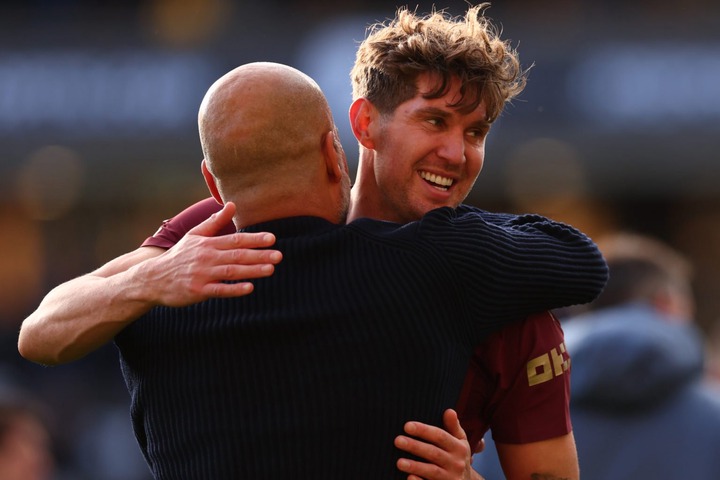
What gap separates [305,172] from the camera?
2.94 meters

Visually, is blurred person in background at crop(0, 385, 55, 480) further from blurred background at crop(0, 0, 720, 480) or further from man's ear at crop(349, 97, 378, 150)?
blurred background at crop(0, 0, 720, 480)

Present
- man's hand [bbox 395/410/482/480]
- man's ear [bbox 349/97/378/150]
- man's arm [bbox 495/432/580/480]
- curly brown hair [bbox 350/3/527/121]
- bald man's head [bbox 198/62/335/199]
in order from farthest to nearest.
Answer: man's ear [bbox 349/97/378/150], curly brown hair [bbox 350/3/527/121], man's arm [bbox 495/432/580/480], bald man's head [bbox 198/62/335/199], man's hand [bbox 395/410/482/480]

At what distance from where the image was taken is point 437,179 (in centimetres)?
342

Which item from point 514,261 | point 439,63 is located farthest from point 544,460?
point 439,63

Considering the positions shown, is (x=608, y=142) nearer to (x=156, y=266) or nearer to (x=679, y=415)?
(x=679, y=415)

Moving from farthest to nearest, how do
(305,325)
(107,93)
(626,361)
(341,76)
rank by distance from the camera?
(107,93)
(341,76)
(626,361)
(305,325)

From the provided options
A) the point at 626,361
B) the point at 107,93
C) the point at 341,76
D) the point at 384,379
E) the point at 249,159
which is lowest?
the point at 107,93

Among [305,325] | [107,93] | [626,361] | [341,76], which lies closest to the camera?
[305,325]

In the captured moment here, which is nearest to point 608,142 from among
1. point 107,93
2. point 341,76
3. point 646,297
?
point 341,76

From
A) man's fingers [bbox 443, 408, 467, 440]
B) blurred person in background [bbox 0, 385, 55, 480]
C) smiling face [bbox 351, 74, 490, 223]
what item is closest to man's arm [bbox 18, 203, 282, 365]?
man's fingers [bbox 443, 408, 467, 440]

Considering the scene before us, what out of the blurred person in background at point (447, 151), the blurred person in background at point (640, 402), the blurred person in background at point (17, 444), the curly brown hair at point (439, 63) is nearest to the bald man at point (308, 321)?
the blurred person in background at point (447, 151)

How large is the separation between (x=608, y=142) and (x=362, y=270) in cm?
1585

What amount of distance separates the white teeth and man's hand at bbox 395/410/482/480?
78 cm

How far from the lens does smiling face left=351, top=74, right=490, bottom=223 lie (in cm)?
338
